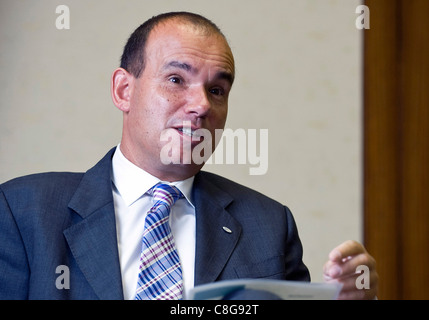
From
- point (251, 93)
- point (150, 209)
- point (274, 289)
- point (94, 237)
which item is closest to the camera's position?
point (274, 289)

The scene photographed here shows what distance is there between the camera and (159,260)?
1.32 m

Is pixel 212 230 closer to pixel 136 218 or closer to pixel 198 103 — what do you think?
pixel 136 218

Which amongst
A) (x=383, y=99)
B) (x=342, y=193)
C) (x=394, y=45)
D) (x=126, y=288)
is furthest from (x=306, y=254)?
(x=126, y=288)

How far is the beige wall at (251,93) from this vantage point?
1973 millimetres

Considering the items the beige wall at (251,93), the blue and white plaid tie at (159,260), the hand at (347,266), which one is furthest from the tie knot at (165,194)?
the beige wall at (251,93)

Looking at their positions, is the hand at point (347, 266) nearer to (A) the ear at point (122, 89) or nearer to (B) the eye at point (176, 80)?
(B) the eye at point (176, 80)

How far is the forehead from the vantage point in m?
1.46

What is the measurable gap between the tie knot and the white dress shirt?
0.07 feet

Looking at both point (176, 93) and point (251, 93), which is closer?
point (176, 93)

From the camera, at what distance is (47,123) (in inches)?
77.7

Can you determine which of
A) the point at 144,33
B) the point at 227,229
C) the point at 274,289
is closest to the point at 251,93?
the point at 144,33

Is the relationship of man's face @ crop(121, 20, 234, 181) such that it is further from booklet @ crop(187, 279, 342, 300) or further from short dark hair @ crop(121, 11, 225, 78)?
booklet @ crop(187, 279, 342, 300)

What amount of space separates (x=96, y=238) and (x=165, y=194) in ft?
0.70

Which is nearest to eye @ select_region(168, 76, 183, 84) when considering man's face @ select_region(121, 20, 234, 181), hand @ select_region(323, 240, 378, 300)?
man's face @ select_region(121, 20, 234, 181)
